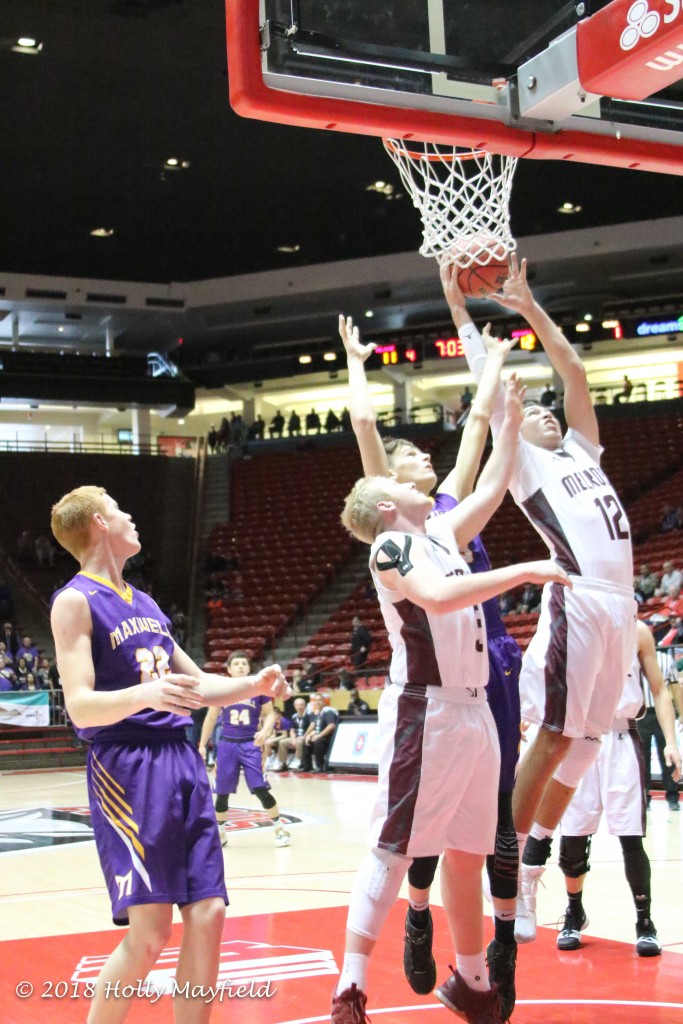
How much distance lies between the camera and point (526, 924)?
502cm

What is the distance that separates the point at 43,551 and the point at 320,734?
509 inches

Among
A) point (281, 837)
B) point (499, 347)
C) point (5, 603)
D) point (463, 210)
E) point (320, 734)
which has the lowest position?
point (320, 734)

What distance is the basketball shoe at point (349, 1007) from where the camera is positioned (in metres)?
3.85

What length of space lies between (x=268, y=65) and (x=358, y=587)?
2143 centimetres

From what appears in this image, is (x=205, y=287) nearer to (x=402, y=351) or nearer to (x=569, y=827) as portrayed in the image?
(x=402, y=351)

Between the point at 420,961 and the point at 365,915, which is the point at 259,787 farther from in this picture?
the point at 365,915

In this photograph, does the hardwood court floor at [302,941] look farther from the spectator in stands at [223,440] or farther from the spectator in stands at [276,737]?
the spectator in stands at [223,440]

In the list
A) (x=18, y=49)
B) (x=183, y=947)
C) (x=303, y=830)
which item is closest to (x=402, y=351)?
(x=18, y=49)

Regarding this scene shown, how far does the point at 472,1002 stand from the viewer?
13.6ft

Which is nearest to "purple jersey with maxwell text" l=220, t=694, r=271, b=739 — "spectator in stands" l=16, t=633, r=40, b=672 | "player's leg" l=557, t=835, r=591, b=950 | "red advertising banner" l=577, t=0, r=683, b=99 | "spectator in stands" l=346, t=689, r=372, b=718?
"player's leg" l=557, t=835, r=591, b=950

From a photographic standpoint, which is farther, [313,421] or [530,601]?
[313,421]

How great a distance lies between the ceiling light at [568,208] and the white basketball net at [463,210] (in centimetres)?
2078

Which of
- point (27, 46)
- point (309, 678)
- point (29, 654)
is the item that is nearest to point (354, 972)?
point (309, 678)

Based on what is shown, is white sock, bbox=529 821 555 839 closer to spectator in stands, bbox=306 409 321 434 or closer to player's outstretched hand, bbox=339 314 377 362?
player's outstretched hand, bbox=339 314 377 362
